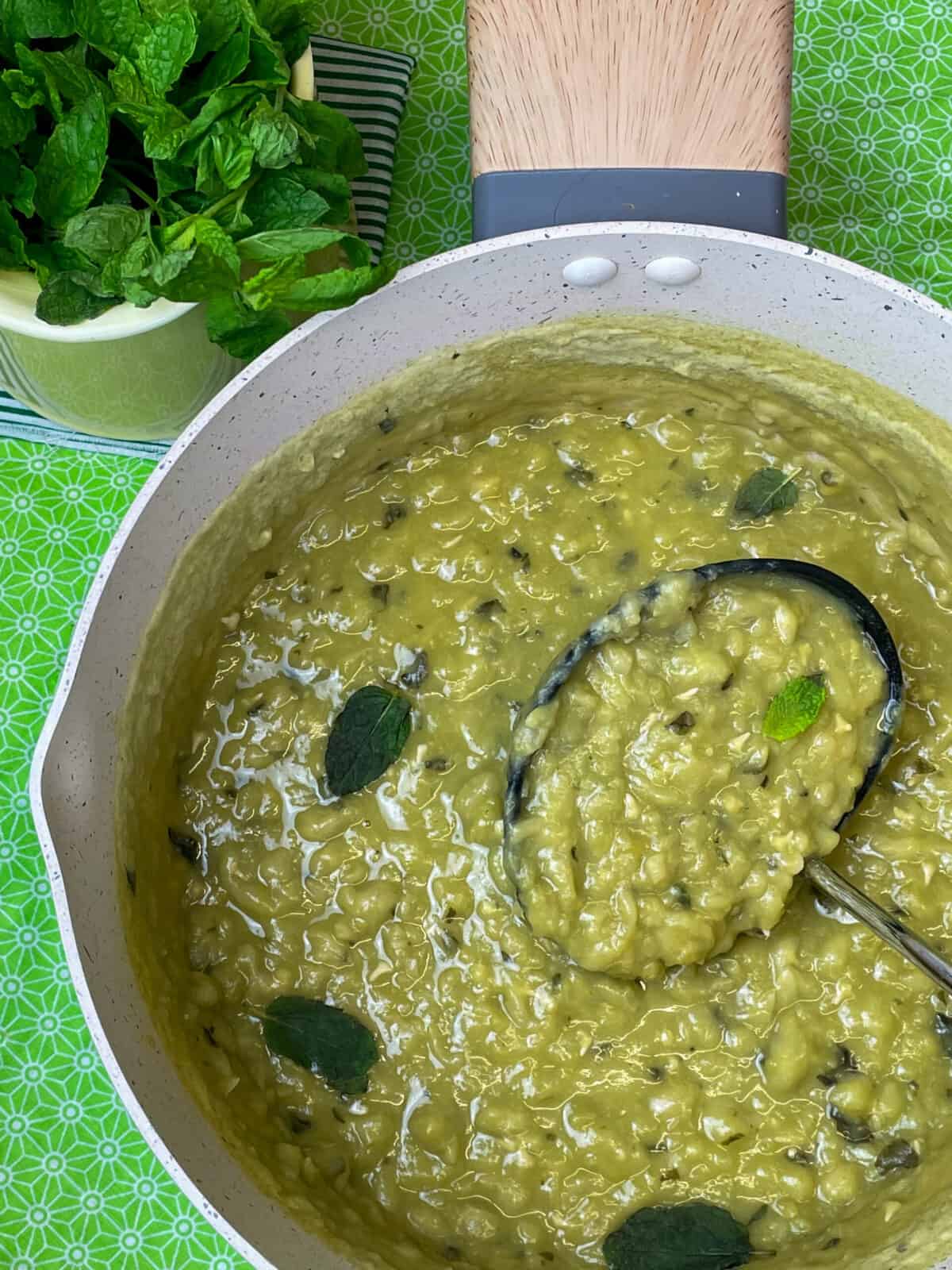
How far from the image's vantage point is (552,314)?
4.65 ft

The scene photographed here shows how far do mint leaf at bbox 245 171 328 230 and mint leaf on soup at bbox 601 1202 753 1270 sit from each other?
3.76ft

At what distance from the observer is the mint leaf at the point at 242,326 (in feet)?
4.10

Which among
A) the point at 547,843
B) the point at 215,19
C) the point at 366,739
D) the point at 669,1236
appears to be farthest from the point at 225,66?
the point at 669,1236

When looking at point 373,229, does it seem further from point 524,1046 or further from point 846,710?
point 524,1046

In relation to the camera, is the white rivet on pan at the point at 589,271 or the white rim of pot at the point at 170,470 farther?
the white rivet on pan at the point at 589,271

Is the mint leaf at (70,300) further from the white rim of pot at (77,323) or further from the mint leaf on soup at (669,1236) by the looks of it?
the mint leaf on soup at (669,1236)

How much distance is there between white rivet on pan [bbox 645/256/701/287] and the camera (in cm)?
131

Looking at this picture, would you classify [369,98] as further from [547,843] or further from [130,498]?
[547,843]

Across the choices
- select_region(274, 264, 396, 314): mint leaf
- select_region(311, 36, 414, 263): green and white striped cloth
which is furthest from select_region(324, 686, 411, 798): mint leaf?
select_region(311, 36, 414, 263): green and white striped cloth

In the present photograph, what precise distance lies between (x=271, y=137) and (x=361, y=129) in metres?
0.45

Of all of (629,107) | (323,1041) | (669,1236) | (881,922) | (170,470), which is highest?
(629,107)

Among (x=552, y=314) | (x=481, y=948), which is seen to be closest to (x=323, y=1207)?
(x=481, y=948)

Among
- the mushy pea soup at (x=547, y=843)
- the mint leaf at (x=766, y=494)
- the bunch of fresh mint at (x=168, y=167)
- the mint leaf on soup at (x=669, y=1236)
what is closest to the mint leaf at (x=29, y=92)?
the bunch of fresh mint at (x=168, y=167)

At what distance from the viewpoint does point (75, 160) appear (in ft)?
4.00
